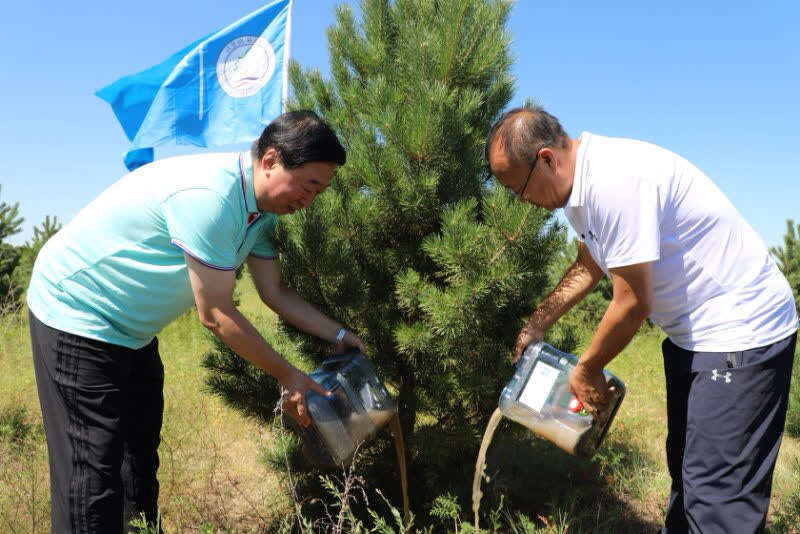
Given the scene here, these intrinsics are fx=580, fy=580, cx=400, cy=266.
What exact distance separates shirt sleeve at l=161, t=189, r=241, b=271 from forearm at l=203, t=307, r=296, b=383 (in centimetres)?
15

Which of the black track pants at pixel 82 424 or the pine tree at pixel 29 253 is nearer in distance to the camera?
the black track pants at pixel 82 424

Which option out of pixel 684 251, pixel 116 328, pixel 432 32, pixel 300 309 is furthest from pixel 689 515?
pixel 432 32

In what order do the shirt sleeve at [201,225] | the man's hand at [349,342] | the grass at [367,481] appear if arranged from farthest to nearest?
the grass at [367,481]
the man's hand at [349,342]
the shirt sleeve at [201,225]

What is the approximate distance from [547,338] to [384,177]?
45.7 inches

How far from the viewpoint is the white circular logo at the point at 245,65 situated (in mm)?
4750

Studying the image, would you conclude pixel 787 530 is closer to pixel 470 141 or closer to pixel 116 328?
pixel 470 141

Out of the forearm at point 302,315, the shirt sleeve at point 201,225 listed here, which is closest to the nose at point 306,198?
the shirt sleeve at point 201,225

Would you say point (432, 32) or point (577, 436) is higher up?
point (432, 32)

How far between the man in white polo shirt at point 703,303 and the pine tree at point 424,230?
593 millimetres

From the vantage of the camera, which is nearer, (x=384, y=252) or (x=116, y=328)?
(x=116, y=328)

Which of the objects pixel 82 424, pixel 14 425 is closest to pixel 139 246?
pixel 82 424

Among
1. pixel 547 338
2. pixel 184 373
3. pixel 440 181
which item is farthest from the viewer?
pixel 184 373

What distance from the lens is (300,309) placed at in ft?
7.30

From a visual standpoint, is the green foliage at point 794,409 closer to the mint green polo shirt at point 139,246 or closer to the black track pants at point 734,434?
the black track pants at point 734,434
